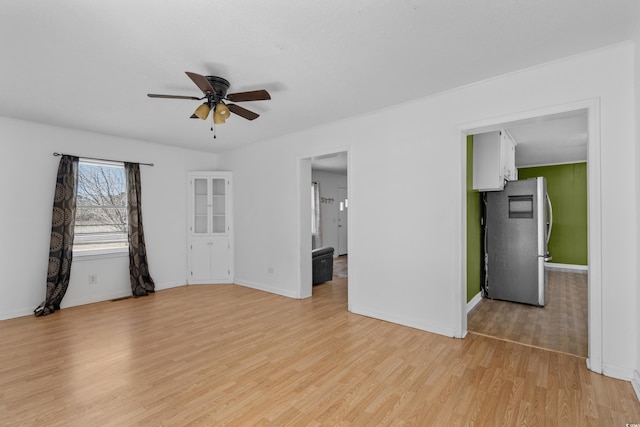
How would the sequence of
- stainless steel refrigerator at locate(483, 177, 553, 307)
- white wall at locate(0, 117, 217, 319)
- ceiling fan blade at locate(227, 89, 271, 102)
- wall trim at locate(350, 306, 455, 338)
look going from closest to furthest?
ceiling fan blade at locate(227, 89, 271, 102), wall trim at locate(350, 306, 455, 338), white wall at locate(0, 117, 217, 319), stainless steel refrigerator at locate(483, 177, 553, 307)

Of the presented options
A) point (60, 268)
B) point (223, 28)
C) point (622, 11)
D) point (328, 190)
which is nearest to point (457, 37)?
point (622, 11)

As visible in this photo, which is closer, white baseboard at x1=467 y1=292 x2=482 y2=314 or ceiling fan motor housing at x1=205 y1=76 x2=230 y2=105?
ceiling fan motor housing at x1=205 y1=76 x2=230 y2=105

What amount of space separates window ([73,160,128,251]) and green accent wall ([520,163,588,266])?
8.92 meters

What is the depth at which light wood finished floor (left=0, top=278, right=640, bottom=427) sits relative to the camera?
1.99 meters

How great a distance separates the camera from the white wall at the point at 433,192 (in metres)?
2.36

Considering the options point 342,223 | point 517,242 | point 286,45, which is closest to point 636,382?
point 517,242

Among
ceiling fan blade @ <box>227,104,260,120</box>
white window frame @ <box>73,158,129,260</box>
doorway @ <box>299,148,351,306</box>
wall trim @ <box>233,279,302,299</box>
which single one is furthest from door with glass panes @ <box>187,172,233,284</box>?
ceiling fan blade @ <box>227,104,260,120</box>

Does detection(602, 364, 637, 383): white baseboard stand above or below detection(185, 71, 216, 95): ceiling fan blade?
below

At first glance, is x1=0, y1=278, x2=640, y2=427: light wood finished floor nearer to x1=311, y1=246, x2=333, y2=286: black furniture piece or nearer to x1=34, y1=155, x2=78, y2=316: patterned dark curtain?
x1=34, y1=155, x2=78, y2=316: patterned dark curtain

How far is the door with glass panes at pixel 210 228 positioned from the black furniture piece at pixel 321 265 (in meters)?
1.63

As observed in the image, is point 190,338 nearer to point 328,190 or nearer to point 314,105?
point 314,105

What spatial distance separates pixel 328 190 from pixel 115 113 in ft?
20.4

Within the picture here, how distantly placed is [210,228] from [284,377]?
3964mm

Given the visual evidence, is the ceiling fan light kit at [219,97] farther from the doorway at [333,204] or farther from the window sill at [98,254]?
the doorway at [333,204]
